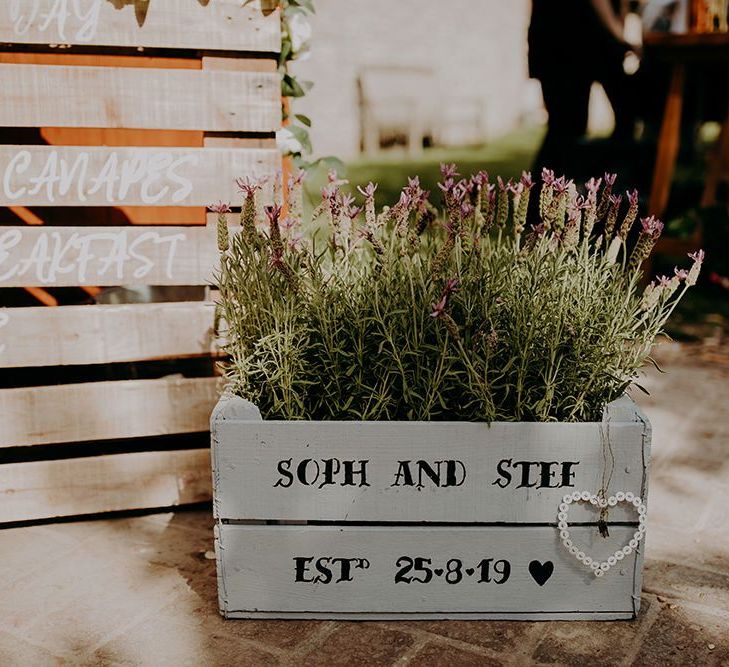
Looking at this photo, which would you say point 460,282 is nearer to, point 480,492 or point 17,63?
point 480,492

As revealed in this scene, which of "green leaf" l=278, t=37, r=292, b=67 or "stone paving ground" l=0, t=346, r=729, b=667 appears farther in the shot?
"green leaf" l=278, t=37, r=292, b=67

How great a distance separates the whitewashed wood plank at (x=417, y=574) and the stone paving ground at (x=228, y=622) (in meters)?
0.04

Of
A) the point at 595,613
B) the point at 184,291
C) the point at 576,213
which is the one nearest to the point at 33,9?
the point at 184,291

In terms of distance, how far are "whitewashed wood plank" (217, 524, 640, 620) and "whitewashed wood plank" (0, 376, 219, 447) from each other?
2.16 feet

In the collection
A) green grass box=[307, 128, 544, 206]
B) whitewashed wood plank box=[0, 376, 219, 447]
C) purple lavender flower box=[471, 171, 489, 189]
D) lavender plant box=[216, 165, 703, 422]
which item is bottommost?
green grass box=[307, 128, 544, 206]

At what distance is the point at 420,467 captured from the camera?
2.14m

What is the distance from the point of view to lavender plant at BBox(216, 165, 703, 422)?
2156 mm

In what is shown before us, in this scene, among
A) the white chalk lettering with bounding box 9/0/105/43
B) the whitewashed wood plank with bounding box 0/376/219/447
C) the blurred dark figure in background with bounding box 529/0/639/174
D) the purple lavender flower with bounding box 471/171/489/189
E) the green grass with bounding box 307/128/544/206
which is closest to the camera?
the purple lavender flower with bounding box 471/171/489/189

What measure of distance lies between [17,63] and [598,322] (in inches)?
68.9

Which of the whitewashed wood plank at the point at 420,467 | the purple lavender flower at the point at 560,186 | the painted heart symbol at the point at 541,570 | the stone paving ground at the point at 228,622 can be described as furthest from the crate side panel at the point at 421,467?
the purple lavender flower at the point at 560,186

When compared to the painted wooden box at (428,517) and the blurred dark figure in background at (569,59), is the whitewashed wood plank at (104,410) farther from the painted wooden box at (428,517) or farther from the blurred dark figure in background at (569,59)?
the blurred dark figure in background at (569,59)

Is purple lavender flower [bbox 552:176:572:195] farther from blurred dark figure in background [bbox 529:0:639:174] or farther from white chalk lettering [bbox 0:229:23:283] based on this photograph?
blurred dark figure in background [bbox 529:0:639:174]

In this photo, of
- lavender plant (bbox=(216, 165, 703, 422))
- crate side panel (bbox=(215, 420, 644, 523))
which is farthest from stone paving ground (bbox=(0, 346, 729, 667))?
lavender plant (bbox=(216, 165, 703, 422))

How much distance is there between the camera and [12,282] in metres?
2.59
